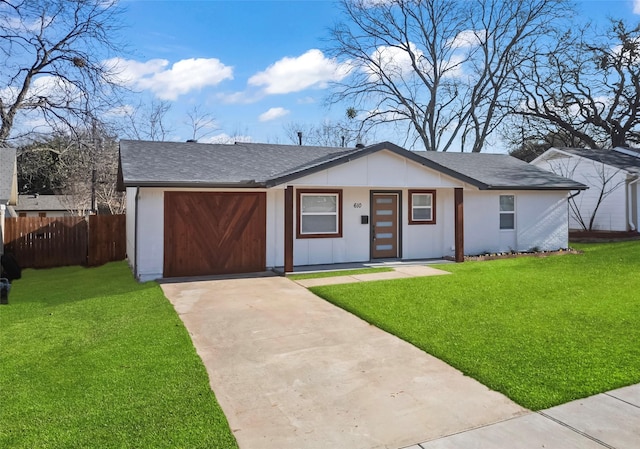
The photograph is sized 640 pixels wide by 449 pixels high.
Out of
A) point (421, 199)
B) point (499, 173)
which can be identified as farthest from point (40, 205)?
point (499, 173)

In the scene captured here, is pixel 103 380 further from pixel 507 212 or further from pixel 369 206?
pixel 507 212

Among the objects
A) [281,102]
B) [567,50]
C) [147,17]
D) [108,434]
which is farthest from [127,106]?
[567,50]

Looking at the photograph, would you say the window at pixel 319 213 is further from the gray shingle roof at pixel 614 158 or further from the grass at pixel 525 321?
the gray shingle roof at pixel 614 158

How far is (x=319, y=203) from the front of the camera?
12188 millimetres

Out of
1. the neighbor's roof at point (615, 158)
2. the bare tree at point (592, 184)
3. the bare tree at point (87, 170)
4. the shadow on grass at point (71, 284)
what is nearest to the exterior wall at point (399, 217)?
the shadow on grass at point (71, 284)

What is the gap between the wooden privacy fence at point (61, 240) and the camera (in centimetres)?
1300

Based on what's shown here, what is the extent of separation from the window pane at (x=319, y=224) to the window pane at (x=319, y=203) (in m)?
0.20

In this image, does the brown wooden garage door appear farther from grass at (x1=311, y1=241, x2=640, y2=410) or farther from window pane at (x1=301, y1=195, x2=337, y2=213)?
grass at (x1=311, y1=241, x2=640, y2=410)

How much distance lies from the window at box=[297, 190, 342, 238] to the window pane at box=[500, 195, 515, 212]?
580 centimetres

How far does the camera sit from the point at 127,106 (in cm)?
1927

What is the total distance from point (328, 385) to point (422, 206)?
32.1 feet

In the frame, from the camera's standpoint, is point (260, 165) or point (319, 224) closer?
point (319, 224)

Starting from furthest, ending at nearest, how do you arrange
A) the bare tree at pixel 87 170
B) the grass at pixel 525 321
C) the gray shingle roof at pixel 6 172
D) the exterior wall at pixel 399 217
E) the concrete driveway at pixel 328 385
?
the bare tree at pixel 87 170
the gray shingle roof at pixel 6 172
the exterior wall at pixel 399 217
the grass at pixel 525 321
the concrete driveway at pixel 328 385

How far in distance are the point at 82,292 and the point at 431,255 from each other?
9512 millimetres
